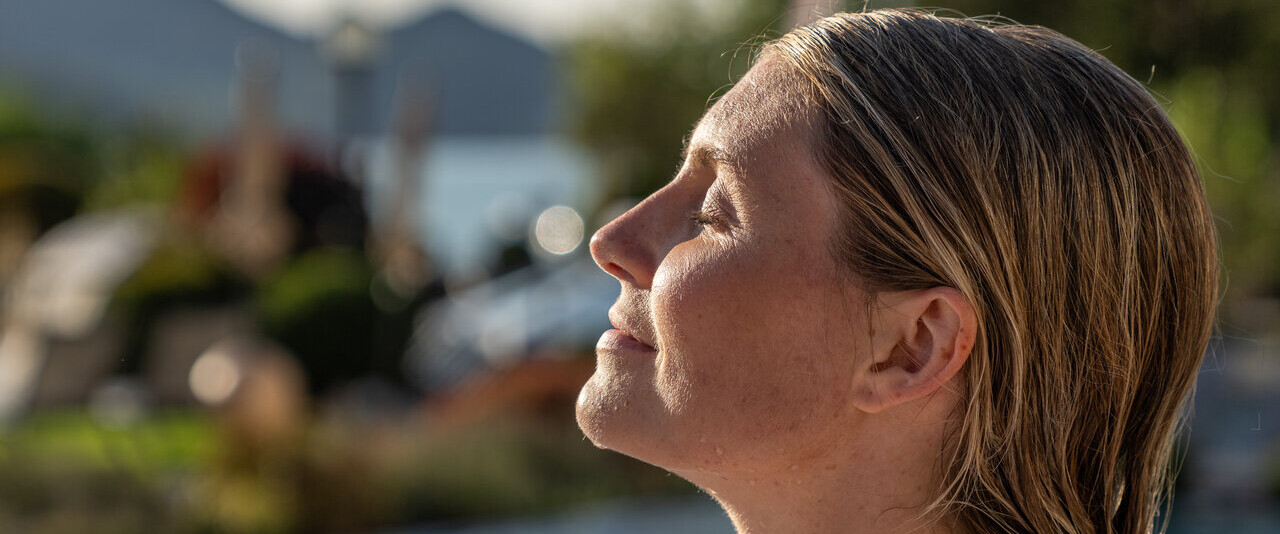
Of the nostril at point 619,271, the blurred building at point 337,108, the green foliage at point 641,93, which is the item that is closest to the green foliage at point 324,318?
the blurred building at point 337,108

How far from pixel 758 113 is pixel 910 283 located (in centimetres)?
29

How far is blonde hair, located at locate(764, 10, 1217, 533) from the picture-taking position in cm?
157

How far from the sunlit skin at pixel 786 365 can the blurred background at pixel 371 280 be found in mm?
578

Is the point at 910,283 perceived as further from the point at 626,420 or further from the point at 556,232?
the point at 556,232

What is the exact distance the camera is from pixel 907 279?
1.61 metres

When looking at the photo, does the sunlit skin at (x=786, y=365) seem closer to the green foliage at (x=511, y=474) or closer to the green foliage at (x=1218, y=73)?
the green foliage at (x=1218, y=73)

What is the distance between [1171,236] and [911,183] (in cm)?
38

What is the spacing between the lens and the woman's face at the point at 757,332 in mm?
1623

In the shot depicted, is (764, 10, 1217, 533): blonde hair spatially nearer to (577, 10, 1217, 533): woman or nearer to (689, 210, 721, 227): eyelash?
(577, 10, 1217, 533): woman

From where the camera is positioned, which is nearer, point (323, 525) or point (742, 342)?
point (742, 342)

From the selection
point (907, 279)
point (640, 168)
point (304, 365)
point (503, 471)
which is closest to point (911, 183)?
point (907, 279)

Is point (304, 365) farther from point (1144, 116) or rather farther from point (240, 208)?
point (1144, 116)

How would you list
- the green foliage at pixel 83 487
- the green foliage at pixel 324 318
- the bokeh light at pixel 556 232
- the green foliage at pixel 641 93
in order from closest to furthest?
the green foliage at pixel 83 487 → the green foliage at pixel 324 318 → the bokeh light at pixel 556 232 → the green foliage at pixel 641 93

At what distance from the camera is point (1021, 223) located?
62.2 inches
